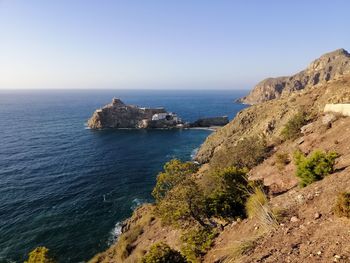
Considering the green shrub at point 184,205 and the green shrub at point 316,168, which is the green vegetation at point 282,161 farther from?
the green shrub at point 184,205

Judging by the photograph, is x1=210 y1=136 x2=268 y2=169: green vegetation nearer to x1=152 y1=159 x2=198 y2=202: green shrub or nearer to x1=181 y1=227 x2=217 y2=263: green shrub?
x1=152 y1=159 x2=198 y2=202: green shrub

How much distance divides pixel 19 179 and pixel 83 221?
2469cm

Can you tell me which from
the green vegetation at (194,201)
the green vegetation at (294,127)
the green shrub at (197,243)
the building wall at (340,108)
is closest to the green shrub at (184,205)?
the green vegetation at (194,201)

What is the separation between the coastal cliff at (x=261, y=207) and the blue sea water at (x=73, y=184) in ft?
21.8

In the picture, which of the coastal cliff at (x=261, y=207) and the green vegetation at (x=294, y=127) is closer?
the coastal cliff at (x=261, y=207)

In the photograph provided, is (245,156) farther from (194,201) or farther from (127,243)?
(194,201)

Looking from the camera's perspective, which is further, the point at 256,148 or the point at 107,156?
the point at 107,156

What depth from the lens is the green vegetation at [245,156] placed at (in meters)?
41.2

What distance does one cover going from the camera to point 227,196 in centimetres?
2312

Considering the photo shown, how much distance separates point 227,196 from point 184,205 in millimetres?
3580

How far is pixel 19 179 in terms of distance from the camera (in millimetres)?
59656

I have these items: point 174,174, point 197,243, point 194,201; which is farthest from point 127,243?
point 197,243

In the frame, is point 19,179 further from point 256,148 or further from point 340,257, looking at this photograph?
point 340,257

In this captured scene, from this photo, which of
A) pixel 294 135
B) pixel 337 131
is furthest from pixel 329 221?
pixel 294 135
